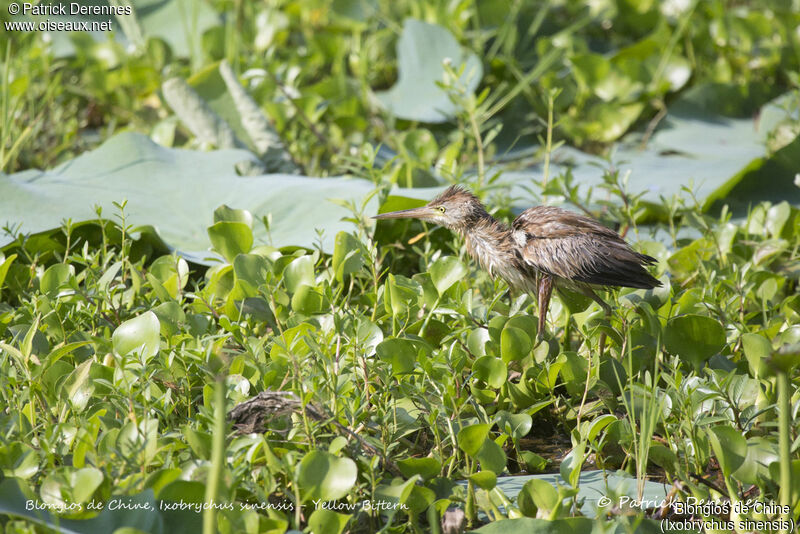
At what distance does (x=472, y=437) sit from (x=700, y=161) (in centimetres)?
288

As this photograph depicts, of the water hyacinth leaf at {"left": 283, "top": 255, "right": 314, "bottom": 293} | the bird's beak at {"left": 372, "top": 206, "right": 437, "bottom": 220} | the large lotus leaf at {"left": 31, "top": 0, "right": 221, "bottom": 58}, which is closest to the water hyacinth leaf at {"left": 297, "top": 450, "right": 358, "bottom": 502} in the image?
the water hyacinth leaf at {"left": 283, "top": 255, "right": 314, "bottom": 293}

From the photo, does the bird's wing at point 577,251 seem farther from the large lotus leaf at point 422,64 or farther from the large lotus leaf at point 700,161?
the large lotus leaf at point 422,64

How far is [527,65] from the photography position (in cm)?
558

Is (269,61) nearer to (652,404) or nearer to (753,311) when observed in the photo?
(753,311)

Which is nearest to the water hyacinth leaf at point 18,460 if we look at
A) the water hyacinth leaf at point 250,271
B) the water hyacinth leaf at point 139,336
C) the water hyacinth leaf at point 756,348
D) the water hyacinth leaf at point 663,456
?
the water hyacinth leaf at point 139,336

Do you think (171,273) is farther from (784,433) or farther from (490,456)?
(784,433)

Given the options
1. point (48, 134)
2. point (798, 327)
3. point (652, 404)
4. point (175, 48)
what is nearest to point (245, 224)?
point (652, 404)

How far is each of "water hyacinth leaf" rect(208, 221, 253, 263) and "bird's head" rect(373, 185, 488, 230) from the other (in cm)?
49

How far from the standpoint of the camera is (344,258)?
299 cm

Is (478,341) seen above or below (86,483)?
below

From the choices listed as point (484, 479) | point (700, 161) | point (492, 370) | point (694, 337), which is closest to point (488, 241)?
point (492, 370)

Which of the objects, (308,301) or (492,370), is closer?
(492,370)

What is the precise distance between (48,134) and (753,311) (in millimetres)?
3689

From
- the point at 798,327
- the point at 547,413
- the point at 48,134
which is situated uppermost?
the point at 48,134
